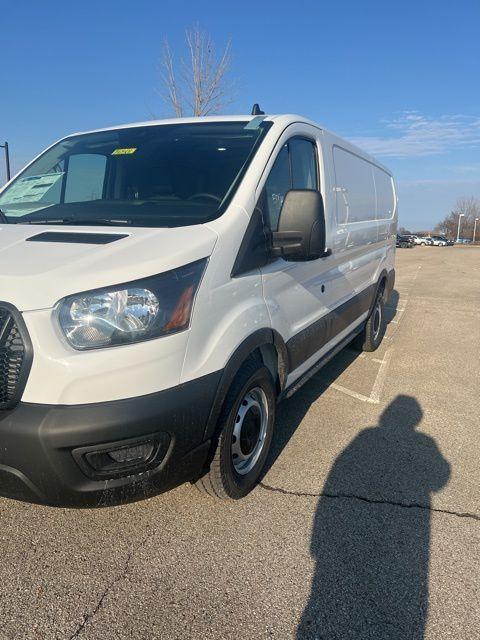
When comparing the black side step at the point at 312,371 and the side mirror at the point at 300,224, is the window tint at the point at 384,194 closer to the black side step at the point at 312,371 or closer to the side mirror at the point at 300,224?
the black side step at the point at 312,371

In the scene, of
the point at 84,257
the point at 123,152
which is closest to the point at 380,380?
the point at 123,152

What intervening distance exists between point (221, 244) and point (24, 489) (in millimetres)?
1385

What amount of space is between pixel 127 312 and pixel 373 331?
4.82m

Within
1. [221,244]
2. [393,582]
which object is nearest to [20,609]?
[393,582]

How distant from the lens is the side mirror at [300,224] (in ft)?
8.80

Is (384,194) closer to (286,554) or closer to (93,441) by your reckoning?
(286,554)

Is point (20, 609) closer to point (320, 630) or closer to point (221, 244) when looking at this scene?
point (320, 630)

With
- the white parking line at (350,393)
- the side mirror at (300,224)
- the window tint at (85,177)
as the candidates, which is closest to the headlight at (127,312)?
the side mirror at (300,224)

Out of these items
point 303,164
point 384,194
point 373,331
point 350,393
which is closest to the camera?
→ point 303,164

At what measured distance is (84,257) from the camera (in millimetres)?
2098

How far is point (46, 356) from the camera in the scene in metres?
1.92

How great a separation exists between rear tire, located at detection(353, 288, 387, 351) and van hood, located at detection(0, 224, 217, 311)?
4203mm

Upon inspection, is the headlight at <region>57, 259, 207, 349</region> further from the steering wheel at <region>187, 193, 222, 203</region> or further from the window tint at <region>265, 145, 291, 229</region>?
the window tint at <region>265, 145, 291, 229</region>

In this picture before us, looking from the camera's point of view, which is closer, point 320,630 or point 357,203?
point 320,630
